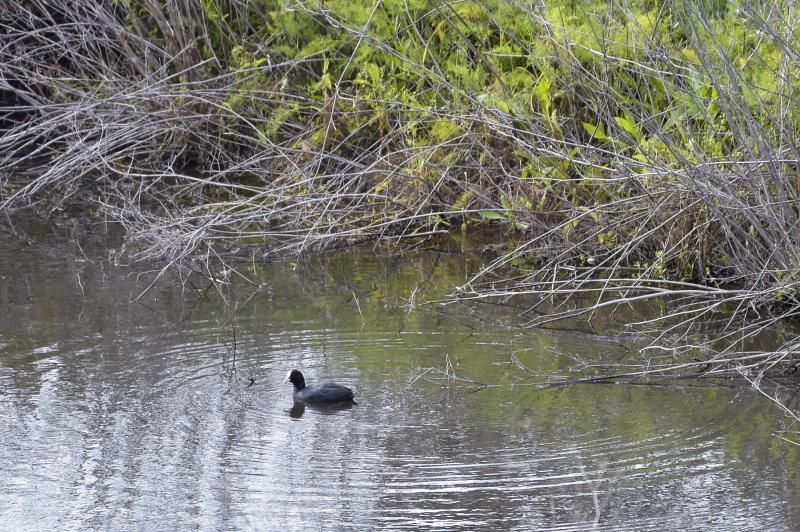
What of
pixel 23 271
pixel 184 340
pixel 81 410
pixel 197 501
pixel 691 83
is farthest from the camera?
pixel 23 271

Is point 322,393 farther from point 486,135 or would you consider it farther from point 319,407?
point 486,135

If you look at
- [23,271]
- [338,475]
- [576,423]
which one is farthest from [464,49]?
[338,475]

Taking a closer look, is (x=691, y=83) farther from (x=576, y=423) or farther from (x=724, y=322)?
(x=576, y=423)

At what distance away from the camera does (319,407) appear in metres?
6.46

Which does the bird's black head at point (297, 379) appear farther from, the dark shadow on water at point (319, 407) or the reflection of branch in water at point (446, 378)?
the reflection of branch in water at point (446, 378)

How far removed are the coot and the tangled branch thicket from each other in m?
1.52

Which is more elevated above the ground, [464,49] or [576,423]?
[464,49]

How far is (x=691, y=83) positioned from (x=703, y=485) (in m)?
3.87

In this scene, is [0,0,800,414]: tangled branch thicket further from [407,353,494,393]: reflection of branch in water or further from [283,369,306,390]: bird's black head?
[283,369,306,390]: bird's black head

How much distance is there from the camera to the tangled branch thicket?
739cm

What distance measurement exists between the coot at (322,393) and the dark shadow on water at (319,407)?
21mm

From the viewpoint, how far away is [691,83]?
851cm

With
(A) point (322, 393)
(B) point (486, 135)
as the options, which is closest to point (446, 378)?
(A) point (322, 393)

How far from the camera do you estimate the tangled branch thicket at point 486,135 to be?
739cm
